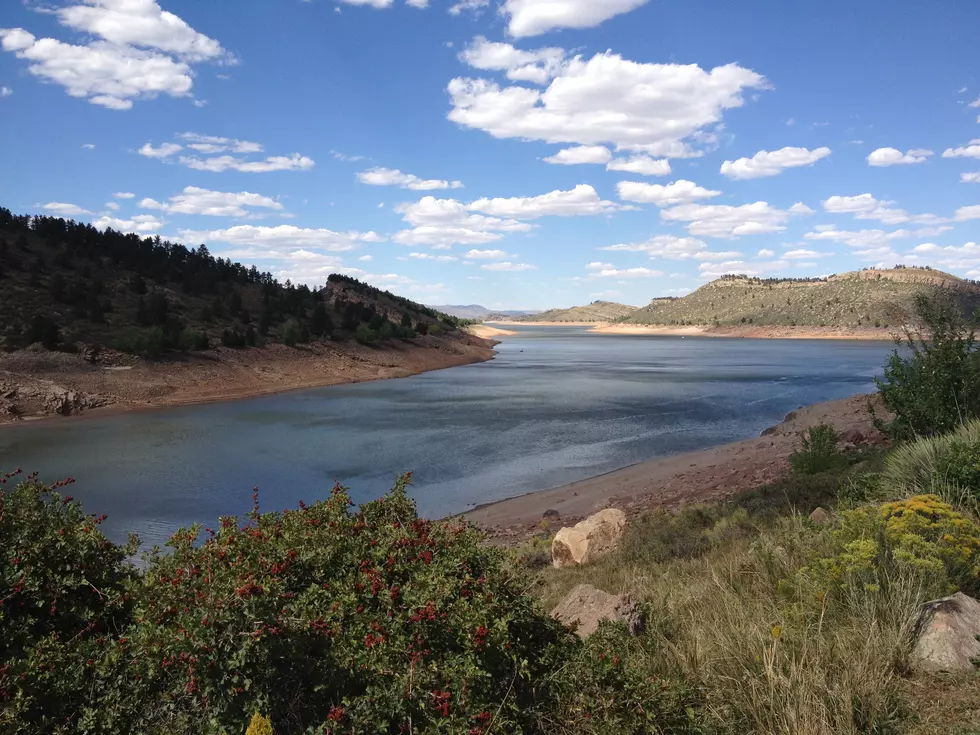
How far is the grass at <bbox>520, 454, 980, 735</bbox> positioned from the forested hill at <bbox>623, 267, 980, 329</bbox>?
11305 cm

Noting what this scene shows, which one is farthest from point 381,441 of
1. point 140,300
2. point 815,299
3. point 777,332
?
point 815,299

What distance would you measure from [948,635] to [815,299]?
518ft

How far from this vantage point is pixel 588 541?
1034 centimetres

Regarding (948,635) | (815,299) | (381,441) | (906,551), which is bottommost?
(381,441)

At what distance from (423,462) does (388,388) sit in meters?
22.6

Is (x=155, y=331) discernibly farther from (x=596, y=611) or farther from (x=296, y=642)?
(x=296, y=642)

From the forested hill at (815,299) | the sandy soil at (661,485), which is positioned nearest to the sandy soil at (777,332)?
the forested hill at (815,299)

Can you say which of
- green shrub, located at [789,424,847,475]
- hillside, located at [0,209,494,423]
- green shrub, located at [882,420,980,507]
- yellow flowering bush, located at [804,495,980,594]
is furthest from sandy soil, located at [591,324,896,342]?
yellow flowering bush, located at [804,495,980,594]

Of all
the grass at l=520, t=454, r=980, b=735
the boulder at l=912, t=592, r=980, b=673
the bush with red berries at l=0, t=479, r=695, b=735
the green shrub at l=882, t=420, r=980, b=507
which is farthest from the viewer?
the green shrub at l=882, t=420, r=980, b=507

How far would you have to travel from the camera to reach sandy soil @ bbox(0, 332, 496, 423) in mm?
31078

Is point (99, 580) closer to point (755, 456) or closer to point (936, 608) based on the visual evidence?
point (936, 608)

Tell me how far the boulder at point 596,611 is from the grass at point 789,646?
0.12 metres

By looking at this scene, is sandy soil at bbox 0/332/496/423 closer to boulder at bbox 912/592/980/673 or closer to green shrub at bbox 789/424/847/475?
green shrub at bbox 789/424/847/475

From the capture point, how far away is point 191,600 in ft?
10.3
